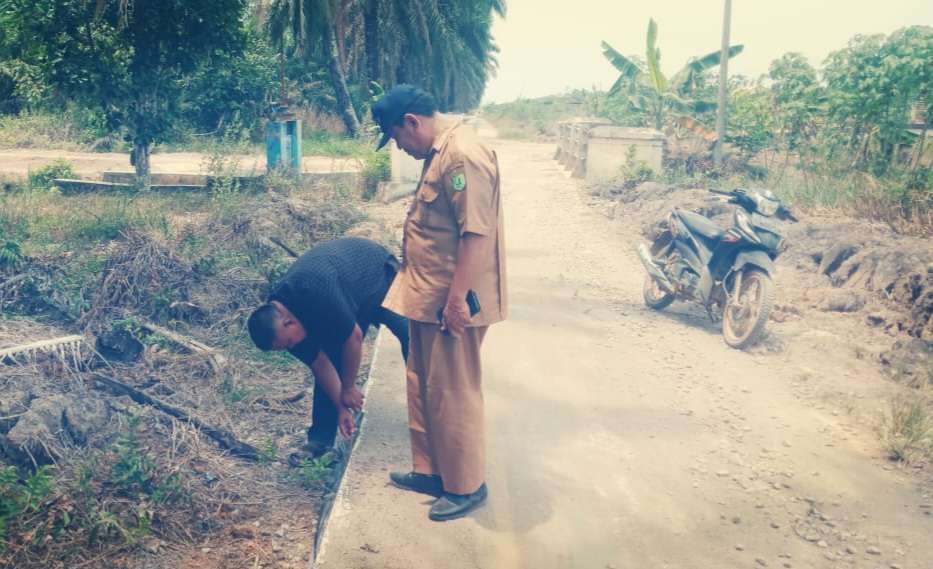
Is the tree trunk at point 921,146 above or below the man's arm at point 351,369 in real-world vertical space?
above

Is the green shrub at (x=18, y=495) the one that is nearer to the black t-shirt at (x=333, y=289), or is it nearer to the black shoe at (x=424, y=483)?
the black t-shirt at (x=333, y=289)

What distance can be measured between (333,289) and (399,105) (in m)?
0.98

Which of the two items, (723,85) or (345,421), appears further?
(723,85)

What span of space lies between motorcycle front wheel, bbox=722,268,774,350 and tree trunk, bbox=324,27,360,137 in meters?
16.9

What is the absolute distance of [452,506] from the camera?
147 inches

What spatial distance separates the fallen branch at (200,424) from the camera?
180 inches

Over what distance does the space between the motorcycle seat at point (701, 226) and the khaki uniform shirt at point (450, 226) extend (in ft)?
13.9

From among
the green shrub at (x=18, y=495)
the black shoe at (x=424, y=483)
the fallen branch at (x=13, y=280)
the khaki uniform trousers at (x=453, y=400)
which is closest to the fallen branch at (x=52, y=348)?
the fallen branch at (x=13, y=280)

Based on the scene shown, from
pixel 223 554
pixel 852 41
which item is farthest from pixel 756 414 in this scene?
pixel 852 41

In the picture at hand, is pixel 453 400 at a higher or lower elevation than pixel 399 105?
lower

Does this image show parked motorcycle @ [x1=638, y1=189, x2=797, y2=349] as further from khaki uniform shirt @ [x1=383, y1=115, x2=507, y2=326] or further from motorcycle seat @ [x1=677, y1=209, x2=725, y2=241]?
khaki uniform shirt @ [x1=383, y1=115, x2=507, y2=326]

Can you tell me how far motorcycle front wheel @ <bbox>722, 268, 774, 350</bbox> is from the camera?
261 inches

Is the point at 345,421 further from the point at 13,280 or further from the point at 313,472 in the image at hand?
the point at 13,280

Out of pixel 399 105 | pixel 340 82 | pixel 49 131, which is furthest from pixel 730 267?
pixel 49 131
